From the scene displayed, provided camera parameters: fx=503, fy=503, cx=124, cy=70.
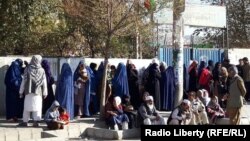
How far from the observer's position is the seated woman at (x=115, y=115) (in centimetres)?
1027

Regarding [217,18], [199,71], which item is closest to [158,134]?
[199,71]

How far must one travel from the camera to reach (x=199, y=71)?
13844mm

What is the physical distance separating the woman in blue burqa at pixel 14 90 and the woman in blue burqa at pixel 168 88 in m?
3.72

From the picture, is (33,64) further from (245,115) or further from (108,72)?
(245,115)

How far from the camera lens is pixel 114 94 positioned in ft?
39.1

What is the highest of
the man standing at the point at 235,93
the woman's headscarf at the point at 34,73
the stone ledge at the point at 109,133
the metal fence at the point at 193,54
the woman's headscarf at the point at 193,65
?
the metal fence at the point at 193,54

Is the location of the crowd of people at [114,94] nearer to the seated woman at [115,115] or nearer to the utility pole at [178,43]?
the seated woman at [115,115]

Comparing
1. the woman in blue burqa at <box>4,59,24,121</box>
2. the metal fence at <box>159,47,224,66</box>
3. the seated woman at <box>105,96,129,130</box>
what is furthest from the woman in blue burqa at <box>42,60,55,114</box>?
the metal fence at <box>159,47,224,66</box>

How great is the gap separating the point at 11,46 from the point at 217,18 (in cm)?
752

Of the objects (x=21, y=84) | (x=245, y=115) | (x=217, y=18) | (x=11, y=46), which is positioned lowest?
(x=245, y=115)

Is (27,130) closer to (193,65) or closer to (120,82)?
(120,82)

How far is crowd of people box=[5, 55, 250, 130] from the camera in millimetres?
10039

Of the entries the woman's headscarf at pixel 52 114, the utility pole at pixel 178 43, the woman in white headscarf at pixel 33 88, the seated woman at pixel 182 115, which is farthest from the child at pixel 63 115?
the utility pole at pixel 178 43

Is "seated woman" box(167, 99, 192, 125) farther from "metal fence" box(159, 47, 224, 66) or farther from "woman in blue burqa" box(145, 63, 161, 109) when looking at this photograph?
"metal fence" box(159, 47, 224, 66)
